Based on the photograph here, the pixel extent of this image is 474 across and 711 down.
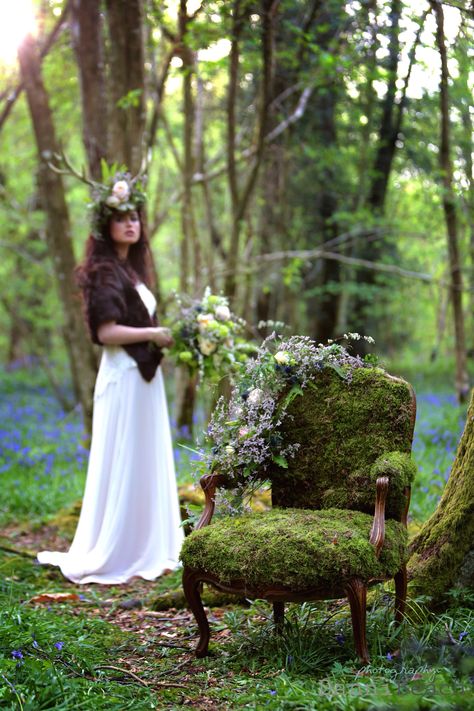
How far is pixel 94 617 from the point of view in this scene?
15.9 ft

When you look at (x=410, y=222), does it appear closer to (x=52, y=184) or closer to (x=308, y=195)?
(x=308, y=195)

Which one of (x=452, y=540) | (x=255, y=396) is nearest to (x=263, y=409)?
(x=255, y=396)

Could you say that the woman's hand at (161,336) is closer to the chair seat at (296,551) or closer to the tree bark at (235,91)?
the chair seat at (296,551)

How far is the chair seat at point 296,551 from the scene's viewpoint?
3.44 metres

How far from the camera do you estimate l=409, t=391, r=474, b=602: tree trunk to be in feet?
13.3

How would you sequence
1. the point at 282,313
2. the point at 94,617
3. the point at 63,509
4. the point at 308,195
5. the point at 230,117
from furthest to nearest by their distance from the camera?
the point at 308,195
the point at 282,313
the point at 230,117
the point at 63,509
the point at 94,617

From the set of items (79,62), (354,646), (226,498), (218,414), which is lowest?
(354,646)

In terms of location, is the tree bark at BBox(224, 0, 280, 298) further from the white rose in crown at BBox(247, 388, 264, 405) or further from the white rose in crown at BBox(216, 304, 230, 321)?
the white rose in crown at BBox(247, 388, 264, 405)

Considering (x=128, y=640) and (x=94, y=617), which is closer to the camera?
(x=128, y=640)

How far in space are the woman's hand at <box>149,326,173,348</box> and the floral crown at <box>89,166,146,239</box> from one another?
0.84 metres

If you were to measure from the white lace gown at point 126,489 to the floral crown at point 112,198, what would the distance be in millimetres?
594

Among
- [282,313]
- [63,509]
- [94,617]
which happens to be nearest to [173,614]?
[94,617]

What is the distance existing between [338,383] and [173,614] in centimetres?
179

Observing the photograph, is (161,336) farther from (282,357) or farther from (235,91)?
(235,91)
